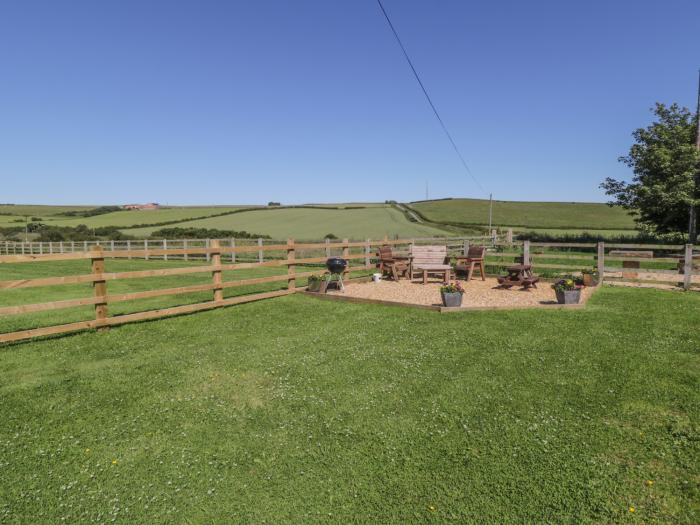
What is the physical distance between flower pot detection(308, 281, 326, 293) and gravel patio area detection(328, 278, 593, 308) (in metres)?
0.31

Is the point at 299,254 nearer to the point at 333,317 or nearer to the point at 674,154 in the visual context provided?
the point at 333,317

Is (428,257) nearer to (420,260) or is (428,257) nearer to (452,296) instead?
(420,260)

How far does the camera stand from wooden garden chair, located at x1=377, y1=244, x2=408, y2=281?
13.7 metres

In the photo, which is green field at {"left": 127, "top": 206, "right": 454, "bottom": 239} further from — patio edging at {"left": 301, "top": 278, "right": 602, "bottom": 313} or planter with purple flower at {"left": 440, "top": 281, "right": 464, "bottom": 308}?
planter with purple flower at {"left": 440, "top": 281, "right": 464, "bottom": 308}

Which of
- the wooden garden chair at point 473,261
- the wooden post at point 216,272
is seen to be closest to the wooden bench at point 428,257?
the wooden garden chair at point 473,261

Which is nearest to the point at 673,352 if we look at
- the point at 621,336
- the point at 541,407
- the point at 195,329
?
the point at 621,336

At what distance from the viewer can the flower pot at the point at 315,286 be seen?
10.6 metres

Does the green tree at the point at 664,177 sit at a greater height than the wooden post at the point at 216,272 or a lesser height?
greater

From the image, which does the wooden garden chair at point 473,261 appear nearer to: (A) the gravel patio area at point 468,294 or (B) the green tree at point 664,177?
(A) the gravel patio area at point 468,294

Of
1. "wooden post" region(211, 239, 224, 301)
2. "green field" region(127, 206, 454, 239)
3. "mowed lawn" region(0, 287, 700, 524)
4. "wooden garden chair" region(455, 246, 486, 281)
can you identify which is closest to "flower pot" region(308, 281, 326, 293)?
"wooden post" region(211, 239, 224, 301)

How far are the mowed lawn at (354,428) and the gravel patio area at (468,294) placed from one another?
2771mm

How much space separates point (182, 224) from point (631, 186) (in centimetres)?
4992

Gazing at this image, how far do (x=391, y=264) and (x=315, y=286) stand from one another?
12.6 ft

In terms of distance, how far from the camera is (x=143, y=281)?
14406 mm
